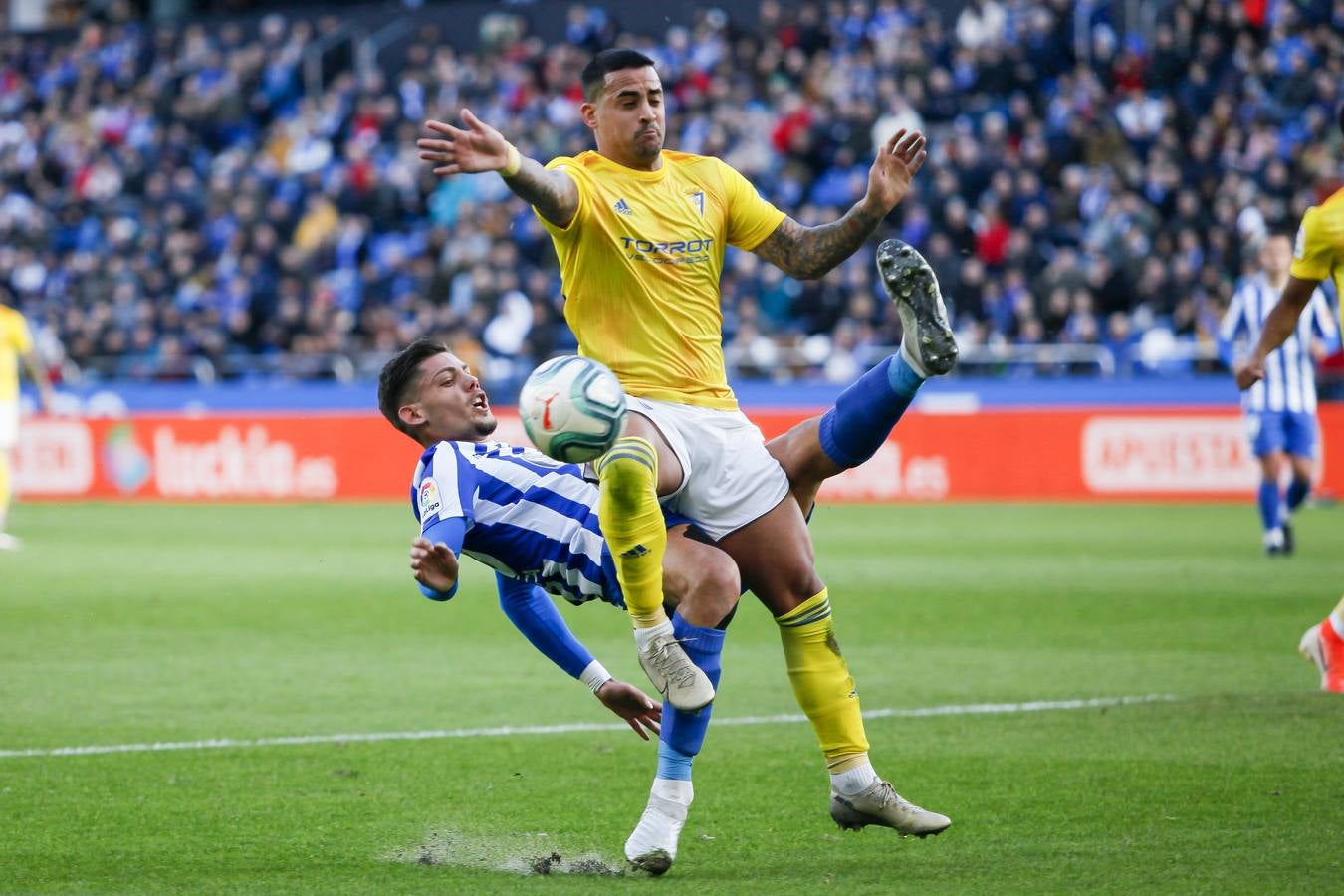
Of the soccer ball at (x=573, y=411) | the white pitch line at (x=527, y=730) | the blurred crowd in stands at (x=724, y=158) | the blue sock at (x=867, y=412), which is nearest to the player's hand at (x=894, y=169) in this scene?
the blue sock at (x=867, y=412)

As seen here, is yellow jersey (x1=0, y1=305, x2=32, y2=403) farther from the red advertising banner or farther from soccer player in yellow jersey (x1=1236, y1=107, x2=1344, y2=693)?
soccer player in yellow jersey (x1=1236, y1=107, x2=1344, y2=693)

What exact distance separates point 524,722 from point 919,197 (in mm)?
14519

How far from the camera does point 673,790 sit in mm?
5219

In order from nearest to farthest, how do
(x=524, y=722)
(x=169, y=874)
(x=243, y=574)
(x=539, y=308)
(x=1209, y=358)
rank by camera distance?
(x=169, y=874) < (x=524, y=722) < (x=243, y=574) < (x=1209, y=358) < (x=539, y=308)

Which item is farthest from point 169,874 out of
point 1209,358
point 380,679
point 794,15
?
point 794,15

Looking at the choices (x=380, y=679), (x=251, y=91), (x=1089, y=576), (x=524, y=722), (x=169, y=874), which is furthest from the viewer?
(x=251, y=91)

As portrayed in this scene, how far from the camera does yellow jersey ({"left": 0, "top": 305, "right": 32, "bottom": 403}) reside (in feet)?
52.4

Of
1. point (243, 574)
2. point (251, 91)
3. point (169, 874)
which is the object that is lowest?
point (243, 574)

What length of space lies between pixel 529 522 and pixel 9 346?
38.7ft

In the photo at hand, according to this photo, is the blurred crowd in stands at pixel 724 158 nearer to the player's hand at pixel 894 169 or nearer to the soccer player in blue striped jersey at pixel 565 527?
the player's hand at pixel 894 169

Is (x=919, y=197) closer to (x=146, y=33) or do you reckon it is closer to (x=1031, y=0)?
(x=1031, y=0)

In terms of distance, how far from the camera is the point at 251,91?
2955cm

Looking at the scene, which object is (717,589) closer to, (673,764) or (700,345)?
(673,764)

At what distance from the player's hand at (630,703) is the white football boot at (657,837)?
261 millimetres
